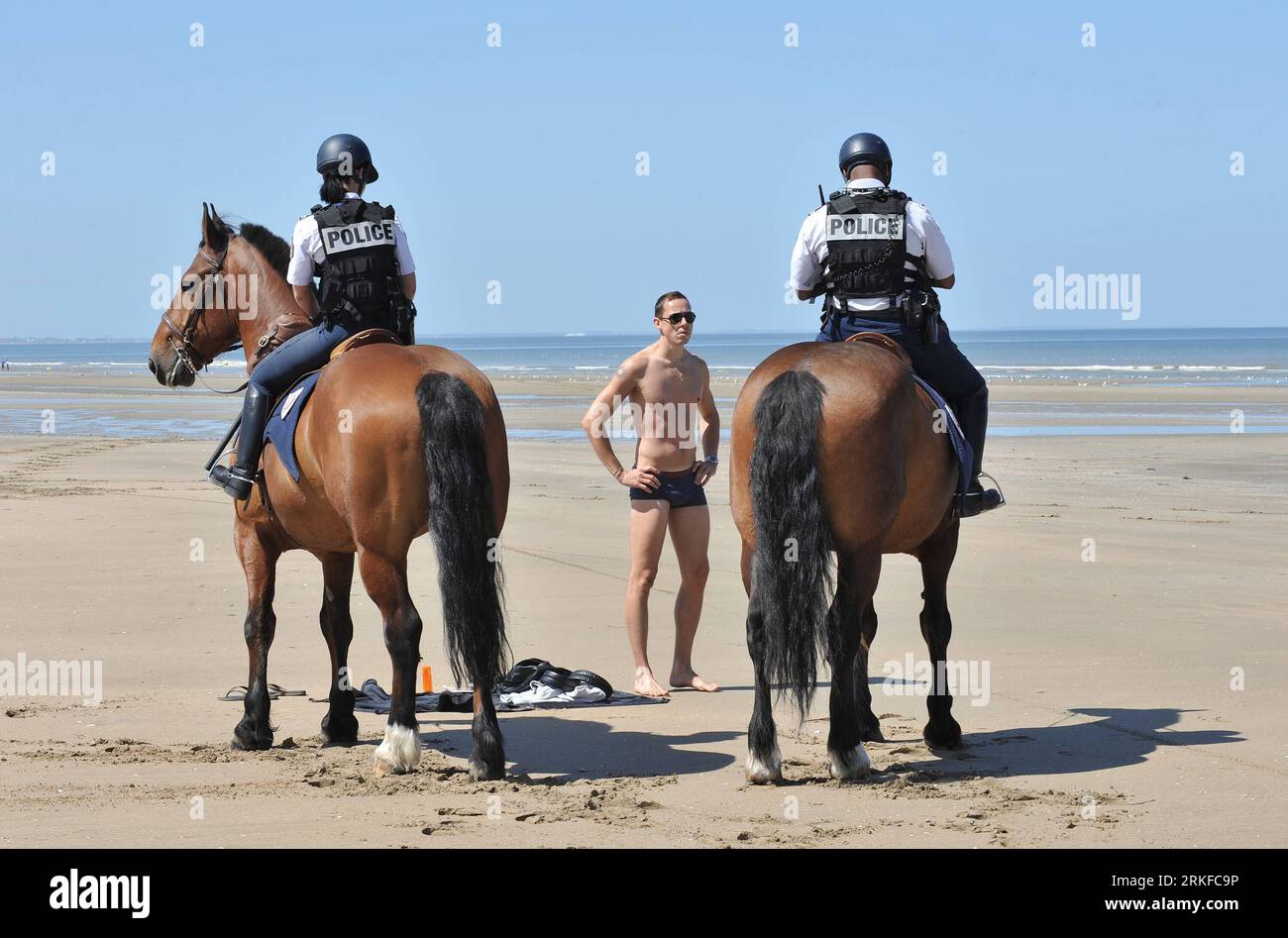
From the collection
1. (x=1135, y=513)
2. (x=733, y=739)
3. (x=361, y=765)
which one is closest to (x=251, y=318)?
(x=361, y=765)

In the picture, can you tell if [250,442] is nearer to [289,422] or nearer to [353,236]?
[289,422]

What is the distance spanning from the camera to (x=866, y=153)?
733 cm

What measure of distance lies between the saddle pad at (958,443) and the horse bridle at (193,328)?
3.95m

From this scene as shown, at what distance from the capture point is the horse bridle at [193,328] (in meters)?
8.52

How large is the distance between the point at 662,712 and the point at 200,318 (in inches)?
138

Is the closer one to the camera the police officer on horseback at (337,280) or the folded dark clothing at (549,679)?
the police officer on horseback at (337,280)

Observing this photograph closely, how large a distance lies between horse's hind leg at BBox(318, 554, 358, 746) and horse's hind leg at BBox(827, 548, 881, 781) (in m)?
2.57

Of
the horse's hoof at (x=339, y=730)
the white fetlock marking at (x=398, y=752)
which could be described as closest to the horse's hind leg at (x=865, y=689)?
the white fetlock marking at (x=398, y=752)

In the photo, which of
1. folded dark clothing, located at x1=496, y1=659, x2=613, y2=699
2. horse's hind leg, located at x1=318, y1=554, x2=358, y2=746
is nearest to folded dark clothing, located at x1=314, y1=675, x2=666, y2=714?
folded dark clothing, located at x1=496, y1=659, x2=613, y2=699

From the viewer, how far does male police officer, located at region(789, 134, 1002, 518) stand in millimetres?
7164

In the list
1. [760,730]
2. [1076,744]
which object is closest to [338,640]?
[760,730]

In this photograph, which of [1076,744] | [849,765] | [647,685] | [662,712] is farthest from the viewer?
[647,685]

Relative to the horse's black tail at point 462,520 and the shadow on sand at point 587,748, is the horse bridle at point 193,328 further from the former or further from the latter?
the shadow on sand at point 587,748
